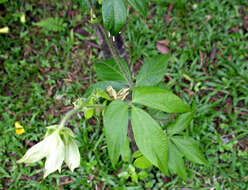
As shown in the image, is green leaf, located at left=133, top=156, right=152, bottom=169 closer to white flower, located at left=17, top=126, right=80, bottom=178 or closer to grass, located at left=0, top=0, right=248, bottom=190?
grass, located at left=0, top=0, right=248, bottom=190

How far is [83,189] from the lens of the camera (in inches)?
76.9

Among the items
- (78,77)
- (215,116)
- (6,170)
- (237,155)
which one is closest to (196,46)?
(215,116)

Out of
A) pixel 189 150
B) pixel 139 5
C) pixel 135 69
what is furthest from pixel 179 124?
pixel 135 69

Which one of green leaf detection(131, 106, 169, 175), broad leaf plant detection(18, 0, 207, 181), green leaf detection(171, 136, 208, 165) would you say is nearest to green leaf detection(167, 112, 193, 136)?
green leaf detection(171, 136, 208, 165)

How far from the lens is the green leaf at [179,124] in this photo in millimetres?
1457

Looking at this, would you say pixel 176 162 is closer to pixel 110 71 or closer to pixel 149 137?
pixel 149 137

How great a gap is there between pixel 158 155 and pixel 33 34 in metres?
2.24

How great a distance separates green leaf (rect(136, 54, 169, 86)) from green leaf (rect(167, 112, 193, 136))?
1.16ft

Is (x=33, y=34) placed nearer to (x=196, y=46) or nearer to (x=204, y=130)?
(x=196, y=46)

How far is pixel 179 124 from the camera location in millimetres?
1468

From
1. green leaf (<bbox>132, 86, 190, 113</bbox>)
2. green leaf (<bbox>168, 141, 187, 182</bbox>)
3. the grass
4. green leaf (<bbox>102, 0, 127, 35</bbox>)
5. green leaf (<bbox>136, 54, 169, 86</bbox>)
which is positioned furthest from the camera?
the grass

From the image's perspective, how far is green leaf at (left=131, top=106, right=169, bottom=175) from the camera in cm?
97

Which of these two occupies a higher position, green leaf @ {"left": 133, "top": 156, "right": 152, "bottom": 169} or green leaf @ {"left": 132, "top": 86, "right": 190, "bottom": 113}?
green leaf @ {"left": 132, "top": 86, "right": 190, "bottom": 113}

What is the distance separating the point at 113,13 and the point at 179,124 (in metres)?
0.91
